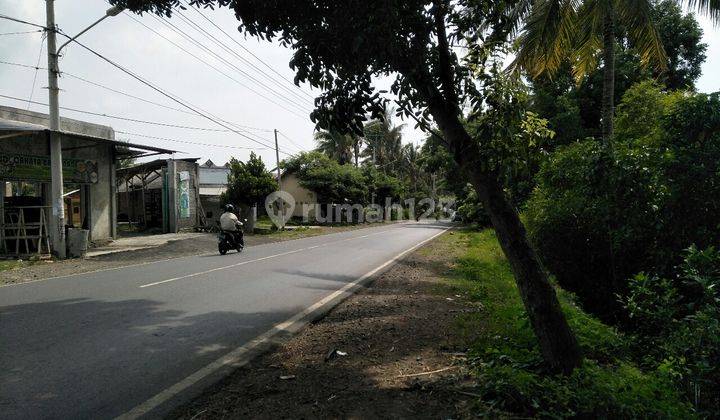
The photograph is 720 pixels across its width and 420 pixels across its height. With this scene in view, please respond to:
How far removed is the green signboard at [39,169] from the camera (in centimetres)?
1556

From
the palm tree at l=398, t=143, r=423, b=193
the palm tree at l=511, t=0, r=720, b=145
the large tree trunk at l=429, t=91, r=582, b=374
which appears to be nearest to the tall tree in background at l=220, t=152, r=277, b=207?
the palm tree at l=511, t=0, r=720, b=145

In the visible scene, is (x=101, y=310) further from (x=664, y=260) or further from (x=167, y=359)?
(x=664, y=260)

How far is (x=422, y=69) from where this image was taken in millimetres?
4414

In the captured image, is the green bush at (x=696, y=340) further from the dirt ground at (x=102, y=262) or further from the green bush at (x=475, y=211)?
the green bush at (x=475, y=211)

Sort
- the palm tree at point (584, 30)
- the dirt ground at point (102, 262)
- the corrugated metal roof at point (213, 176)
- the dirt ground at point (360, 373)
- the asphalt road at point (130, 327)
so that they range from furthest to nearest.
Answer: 1. the corrugated metal roof at point (213, 176)
2. the dirt ground at point (102, 262)
3. the palm tree at point (584, 30)
4. the asphalt road at point (130, 327)
5. the dirt ground at point (360, 373)

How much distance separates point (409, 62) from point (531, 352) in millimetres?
2997

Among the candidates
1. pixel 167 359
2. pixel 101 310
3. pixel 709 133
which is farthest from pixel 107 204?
pixel 709 133

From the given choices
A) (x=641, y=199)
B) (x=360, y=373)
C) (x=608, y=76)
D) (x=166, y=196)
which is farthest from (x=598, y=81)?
(x=166, y=196)

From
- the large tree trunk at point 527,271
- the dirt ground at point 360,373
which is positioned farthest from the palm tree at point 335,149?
the large tree trunk at point 527,271

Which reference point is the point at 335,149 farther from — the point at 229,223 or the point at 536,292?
the point at 536,292

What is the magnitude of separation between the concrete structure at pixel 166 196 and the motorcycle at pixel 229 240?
35.9ft

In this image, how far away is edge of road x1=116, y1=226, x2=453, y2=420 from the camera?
3.91 m

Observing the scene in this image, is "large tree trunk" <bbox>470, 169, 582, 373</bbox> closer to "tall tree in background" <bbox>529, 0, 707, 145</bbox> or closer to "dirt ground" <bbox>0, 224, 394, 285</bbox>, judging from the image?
"dirt ground" <bbox>0, 224, 394, 285</bbox>

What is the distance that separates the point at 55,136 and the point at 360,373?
570 inches
